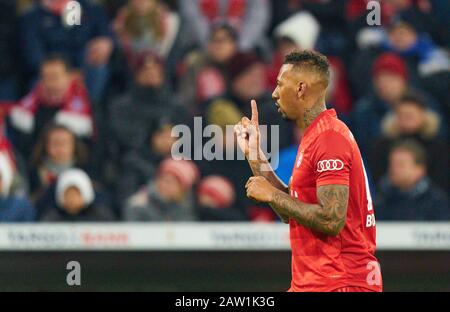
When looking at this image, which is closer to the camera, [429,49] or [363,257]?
[363,257]

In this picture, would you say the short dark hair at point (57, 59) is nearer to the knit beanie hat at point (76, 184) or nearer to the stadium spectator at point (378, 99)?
the knit beanie hat at point (76, 184)

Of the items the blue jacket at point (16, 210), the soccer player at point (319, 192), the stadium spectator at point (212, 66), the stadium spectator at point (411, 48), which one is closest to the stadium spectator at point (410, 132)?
the stadium spectator at point (411, 48)

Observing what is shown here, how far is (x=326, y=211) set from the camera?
4.64 meters

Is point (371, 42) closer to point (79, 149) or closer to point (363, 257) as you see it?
point (79, 149)

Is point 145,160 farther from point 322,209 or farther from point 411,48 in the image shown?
point 322,209

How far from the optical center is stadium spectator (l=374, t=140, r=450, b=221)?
1070cm

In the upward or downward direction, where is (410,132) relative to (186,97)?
downward

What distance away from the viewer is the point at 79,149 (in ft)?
35.7

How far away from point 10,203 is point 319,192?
6.61m

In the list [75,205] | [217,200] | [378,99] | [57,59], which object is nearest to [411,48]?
[378,99]

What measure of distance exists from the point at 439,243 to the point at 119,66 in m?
3.83
